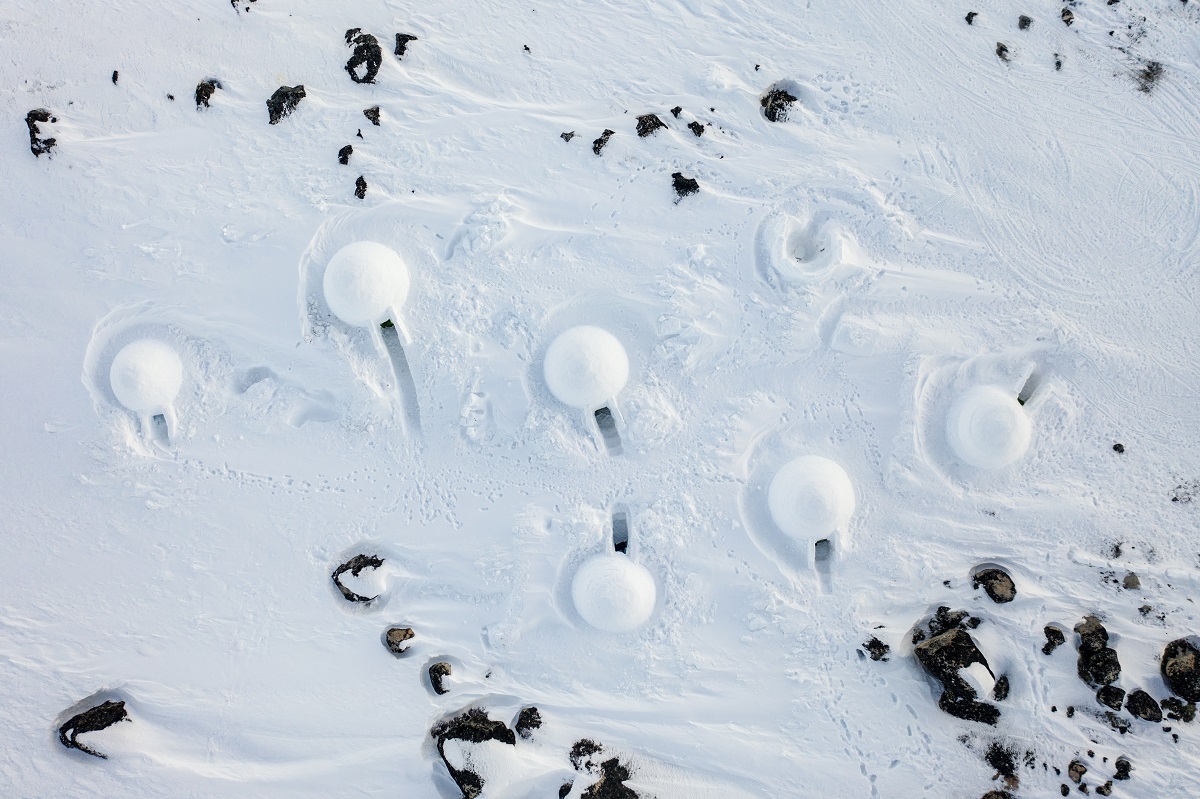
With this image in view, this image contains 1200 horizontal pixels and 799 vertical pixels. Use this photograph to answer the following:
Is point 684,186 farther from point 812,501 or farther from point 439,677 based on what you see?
point 439,677

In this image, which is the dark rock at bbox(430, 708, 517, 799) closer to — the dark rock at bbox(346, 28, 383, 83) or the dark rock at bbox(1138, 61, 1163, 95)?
the dark rock at bbox(346, 28, 383, 83)

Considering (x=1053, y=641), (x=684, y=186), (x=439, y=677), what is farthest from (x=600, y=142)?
(x=1053, y=641)

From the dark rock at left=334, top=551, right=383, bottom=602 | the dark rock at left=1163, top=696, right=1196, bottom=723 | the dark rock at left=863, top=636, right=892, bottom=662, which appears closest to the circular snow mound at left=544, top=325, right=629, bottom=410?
the dark rock at left=334, top=551, right=383, bottom=602

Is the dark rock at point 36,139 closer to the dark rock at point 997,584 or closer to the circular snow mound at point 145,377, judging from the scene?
the circular snow mound at point 145,377

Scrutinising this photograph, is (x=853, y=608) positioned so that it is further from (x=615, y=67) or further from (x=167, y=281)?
(x=167, y=281)

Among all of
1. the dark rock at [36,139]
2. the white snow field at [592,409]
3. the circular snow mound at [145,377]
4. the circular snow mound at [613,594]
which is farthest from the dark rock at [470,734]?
the dark rock at [36,139]

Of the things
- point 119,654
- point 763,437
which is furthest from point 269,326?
point 763,437
